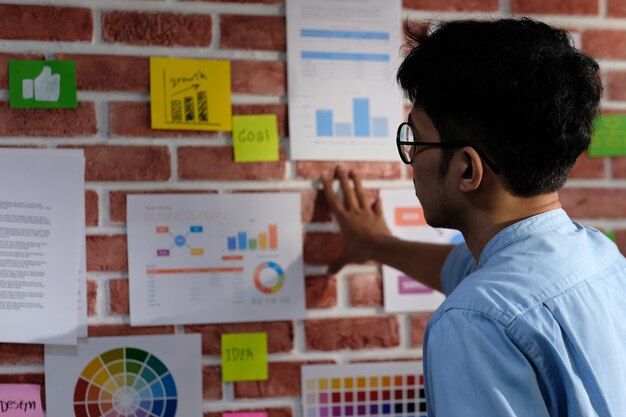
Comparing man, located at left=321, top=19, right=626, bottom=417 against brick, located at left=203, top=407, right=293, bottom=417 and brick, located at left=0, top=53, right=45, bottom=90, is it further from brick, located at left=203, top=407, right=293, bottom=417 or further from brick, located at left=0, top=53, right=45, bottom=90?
brick, located at left=0, top=53, right=45, bottom=90

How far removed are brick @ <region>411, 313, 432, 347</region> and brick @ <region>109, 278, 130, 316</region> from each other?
59 cm

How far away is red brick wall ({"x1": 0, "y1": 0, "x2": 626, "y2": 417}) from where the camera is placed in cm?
138

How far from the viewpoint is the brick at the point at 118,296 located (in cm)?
141

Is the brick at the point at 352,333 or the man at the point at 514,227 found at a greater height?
the man at the point at 514,227

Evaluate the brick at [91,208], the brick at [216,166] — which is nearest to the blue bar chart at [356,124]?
the brick at [216,166]

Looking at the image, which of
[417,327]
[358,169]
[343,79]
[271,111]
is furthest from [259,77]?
[417,327]

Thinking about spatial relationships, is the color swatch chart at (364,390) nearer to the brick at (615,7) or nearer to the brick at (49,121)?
the brick at (49,121)

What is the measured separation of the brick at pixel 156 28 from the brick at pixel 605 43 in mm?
821

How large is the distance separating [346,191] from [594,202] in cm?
56

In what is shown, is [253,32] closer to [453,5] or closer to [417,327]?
[453,5]

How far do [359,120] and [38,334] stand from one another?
2.48ft

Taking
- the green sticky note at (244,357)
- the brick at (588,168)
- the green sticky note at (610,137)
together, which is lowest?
the green sticky note at (244,357)

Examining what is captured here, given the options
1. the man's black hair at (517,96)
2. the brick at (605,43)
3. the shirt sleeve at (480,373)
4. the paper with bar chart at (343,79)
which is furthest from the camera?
the brick at (605,43)

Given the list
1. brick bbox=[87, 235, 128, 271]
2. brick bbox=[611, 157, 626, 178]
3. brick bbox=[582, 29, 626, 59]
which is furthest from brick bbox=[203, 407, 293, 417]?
brick bbox=[582, 29, 626, 59]
